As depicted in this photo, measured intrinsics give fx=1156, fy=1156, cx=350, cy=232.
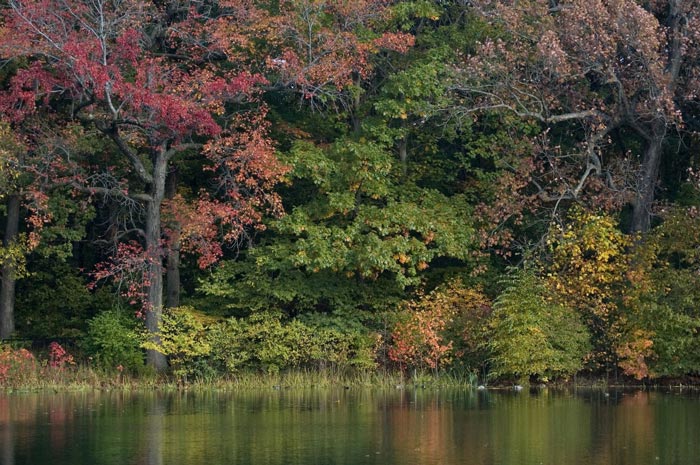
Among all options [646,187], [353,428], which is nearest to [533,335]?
[646,187]

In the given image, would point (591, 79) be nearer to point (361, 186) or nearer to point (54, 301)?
point (361, 186)

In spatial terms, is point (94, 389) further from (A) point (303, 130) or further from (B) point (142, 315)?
(A) point (303, 130)

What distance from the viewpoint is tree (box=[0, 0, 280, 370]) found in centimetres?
2758

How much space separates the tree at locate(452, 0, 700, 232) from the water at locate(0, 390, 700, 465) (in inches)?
264

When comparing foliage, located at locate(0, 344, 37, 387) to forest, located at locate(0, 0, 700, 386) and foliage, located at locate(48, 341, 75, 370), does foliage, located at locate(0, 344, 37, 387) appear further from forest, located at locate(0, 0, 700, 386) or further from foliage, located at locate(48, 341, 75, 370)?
foliage, located at locate(48, 341, 75, 370)

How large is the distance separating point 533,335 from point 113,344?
1060 centimetres

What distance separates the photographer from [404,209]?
30.2 meters

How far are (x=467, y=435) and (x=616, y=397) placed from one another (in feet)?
26.5

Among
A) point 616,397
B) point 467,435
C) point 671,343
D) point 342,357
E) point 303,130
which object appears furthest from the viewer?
point 303,130

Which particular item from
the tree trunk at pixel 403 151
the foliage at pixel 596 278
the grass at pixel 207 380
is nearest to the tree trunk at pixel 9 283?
the grass at pixel 207 380

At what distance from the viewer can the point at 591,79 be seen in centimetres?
3228

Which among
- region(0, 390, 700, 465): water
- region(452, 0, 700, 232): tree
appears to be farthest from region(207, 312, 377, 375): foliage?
region(452, 0, 700, 232): tree

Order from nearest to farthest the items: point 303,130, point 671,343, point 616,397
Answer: point 616,397
point 671,343
point 303,130

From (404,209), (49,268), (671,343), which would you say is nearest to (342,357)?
(404,209)
